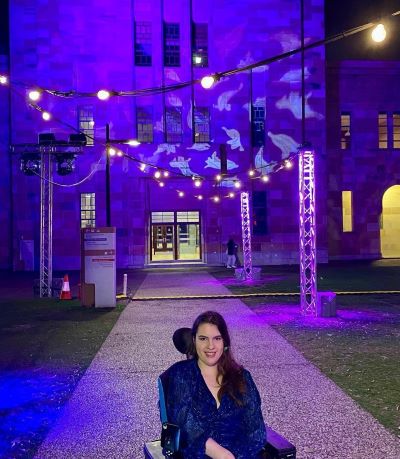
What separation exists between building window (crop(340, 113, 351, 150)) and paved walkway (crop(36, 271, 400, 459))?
25.8m

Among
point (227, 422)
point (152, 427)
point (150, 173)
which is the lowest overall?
point (152, 427)

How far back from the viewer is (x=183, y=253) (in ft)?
110

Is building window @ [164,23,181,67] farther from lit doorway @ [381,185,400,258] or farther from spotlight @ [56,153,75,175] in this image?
lit doorway @ [381,185,400,258]

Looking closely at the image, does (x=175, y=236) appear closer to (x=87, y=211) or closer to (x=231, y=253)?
(x=231, y=253)

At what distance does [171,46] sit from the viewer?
3244cm

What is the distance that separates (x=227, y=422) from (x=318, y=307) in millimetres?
10373

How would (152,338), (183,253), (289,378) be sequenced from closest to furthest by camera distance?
(289,378) → (152,338) → (183,253)

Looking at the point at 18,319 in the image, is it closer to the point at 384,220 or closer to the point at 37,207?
the point at 37,207

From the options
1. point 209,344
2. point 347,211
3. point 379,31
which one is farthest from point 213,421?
point 347,211

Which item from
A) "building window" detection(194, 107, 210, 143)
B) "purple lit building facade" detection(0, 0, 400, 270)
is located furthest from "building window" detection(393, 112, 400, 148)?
"building window" detection(194, 107, 210, 143)

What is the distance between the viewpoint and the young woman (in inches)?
134

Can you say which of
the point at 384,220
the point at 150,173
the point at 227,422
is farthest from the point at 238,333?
the point at 384,220

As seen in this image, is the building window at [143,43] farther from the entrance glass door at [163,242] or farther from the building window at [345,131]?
the building window at [345,131]

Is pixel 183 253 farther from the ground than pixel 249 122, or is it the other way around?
pixel 249 122
